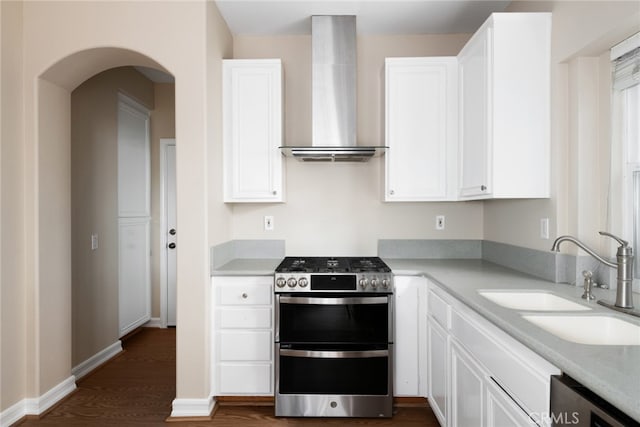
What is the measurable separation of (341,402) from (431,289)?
89cm

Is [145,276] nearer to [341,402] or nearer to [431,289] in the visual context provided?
[341,402]

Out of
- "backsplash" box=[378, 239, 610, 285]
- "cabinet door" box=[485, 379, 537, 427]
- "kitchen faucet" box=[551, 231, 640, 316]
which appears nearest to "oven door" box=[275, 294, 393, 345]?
"backsplash" box=[378, 239, 610, 285]

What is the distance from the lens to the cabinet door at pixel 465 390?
1537mm

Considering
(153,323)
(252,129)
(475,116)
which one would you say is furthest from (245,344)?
(153,323)

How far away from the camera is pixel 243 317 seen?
2.38 metres

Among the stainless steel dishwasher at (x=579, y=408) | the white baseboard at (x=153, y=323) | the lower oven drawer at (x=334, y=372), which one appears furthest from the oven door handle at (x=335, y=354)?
the white baseboard at (x=153, y=323)

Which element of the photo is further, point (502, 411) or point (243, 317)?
point (243, 317)

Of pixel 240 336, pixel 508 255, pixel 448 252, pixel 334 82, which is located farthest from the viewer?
pixel 448 252

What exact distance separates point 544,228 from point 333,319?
1357 mm

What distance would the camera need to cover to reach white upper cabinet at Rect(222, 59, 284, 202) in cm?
263

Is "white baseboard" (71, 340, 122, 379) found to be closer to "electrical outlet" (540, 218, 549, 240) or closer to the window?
"electrical outlet" (540, 218, 549, 240)

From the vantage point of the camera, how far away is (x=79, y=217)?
285 cm

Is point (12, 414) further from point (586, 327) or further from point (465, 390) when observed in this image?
point (586, 327)

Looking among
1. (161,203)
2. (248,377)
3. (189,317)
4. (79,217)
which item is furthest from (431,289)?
(161,203)
